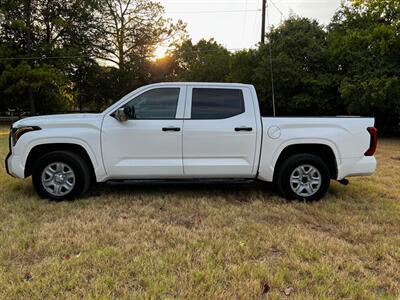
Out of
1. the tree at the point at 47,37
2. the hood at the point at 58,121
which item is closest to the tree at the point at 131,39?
the tree at the point at 47,37

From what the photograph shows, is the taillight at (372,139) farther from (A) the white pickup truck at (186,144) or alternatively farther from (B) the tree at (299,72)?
(B) the tree at (299,72)

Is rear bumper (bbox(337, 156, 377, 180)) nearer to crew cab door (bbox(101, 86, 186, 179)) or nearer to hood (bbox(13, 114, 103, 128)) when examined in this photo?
crew cab door (bbox(101, 86, 186, 179))

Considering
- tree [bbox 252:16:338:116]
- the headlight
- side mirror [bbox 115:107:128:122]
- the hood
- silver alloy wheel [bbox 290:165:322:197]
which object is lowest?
silver alloy wheel [bbox 290:165:322:197]

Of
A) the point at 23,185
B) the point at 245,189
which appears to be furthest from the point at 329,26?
the point at 23,185

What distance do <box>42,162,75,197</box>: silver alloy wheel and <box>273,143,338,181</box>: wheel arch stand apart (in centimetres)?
304

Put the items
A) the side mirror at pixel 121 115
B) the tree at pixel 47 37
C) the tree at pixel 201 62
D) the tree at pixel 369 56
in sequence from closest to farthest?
the side mirror at pixel 121 115, the tree at pixel 369 56, the tree at pixel 47 37, the tree at pixel 201 62

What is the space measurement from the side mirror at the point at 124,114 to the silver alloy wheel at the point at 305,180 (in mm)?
2535

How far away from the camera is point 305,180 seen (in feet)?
17.7

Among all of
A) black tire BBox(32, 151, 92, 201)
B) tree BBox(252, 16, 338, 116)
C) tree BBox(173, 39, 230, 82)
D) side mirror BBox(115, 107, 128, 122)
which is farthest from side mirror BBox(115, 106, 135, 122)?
tree BBox(173, 39, 230, 82)

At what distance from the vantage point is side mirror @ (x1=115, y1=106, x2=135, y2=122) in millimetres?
4980

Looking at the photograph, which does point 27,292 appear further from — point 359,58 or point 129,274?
point 359,58

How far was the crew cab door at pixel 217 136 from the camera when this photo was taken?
17.0ft

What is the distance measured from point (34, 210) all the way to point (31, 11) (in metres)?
29.5

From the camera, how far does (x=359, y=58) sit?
17.9m
